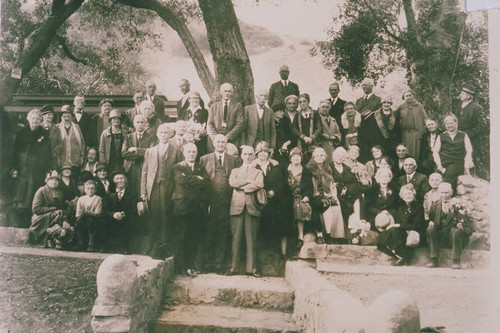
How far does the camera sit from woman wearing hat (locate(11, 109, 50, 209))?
6.64 meters

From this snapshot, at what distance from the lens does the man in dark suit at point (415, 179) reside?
6359mm

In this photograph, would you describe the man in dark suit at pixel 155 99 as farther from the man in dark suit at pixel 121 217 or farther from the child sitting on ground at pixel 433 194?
the child sitting on ground at pixel 433 194

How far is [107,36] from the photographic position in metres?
6.84

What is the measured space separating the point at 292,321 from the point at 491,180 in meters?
2.51

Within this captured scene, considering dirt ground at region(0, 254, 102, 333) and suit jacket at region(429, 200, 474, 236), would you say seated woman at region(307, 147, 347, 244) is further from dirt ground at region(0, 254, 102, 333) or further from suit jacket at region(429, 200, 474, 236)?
dirt ground at region(0, 254, 102, 333)

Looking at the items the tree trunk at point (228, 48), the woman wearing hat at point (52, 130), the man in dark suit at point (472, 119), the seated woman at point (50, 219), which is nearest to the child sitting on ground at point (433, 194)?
the man in dark suit at point (472, 119)

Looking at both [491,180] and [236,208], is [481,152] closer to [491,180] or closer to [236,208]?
[491,180]

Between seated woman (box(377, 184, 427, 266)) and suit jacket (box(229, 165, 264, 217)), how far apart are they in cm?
146

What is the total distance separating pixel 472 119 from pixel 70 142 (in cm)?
468

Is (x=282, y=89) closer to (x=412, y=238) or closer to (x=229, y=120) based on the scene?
(x=229, y=120)

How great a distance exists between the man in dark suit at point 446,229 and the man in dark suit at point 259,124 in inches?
78.1

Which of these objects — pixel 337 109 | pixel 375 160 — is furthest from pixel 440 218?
pixel 337 109

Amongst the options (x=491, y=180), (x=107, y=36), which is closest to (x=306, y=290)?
(x=491, y=180)

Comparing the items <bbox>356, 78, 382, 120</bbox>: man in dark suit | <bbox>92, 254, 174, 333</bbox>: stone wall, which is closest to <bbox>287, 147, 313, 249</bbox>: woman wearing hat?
<bbox>356, 78, 382, 120</bbox>: man in dark suit
